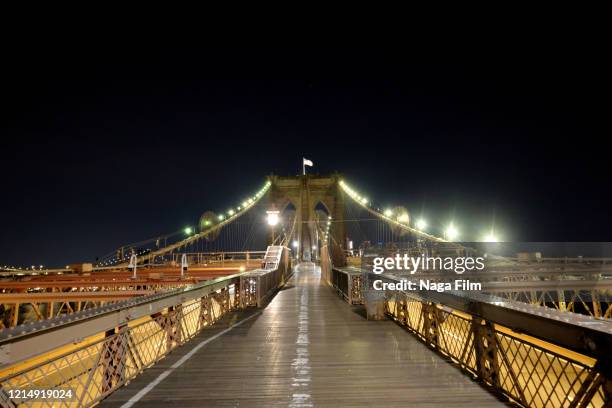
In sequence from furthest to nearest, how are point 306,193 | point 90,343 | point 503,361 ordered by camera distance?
point 306,193 < point 503,361 < point 90,343

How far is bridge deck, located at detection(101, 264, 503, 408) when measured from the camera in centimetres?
449

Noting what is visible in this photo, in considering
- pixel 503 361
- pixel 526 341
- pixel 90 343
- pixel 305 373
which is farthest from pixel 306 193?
pixel 526 341

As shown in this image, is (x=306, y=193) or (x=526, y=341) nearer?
(x=526, y=341)

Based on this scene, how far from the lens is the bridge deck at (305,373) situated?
14.7 feet

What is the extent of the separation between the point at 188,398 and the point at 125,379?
3.63 ft

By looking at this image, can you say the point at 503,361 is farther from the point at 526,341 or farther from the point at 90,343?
the point at 90,343

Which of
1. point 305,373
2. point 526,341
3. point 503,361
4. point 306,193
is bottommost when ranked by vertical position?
point 305,373

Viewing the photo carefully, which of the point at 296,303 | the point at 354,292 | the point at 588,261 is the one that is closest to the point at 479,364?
the point at 354,292

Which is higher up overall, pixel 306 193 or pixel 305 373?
pixel 306 193

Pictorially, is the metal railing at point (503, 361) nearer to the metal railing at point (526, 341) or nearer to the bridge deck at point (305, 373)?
the metal railing at point (526, 341)

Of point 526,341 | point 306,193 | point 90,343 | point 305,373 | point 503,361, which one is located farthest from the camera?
point 306,193

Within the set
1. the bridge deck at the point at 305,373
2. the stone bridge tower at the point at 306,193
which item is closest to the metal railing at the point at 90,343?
the bridge deck at the point at 305,373

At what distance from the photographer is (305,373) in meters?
5.49

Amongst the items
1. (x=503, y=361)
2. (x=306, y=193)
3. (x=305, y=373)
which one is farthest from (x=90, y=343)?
(x=306, y=193)
